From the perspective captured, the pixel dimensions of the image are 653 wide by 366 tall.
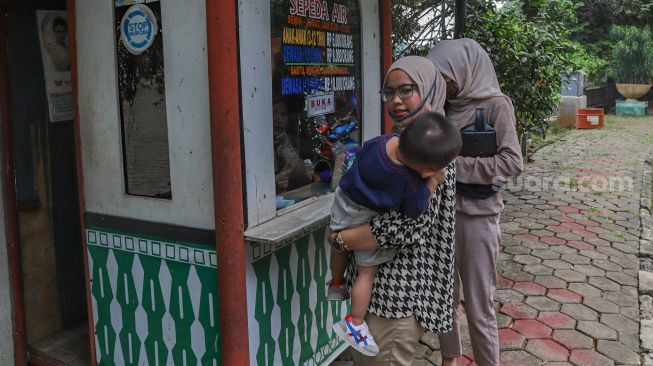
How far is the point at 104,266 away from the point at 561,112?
13670 mm

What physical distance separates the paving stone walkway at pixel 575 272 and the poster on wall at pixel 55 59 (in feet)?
6.68

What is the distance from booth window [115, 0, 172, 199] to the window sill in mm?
409

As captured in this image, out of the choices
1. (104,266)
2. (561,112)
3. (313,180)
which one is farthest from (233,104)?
(561,112)

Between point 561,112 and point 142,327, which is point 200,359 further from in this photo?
point 561,112

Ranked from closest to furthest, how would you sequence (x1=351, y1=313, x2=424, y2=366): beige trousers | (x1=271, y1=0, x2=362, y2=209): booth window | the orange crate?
(x1=351, y1=313, x2=424, y2=366): beige trousers, (x1=271, y1=0, x2=362, y2=209): booth window, the orange crate

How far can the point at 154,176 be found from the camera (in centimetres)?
231

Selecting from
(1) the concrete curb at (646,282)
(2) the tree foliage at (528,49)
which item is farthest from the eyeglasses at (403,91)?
(2) the tree foliage at (528,49)

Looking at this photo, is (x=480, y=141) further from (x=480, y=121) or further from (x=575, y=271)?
(x=575, y=271)

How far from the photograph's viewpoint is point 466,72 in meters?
2.45

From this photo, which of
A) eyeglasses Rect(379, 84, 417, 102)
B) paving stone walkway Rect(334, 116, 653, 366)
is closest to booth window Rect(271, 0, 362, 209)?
eyeglasses Rect(379, 84, 417, 102)

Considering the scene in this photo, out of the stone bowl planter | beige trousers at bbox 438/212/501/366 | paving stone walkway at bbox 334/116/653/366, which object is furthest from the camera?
the stone bowl planter

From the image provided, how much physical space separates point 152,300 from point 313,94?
116 cm

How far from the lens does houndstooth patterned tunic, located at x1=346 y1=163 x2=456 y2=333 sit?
1.85m

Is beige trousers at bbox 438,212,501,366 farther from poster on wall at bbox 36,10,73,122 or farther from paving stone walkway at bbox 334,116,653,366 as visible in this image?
poster on wall at bbox 36,10,73,122
